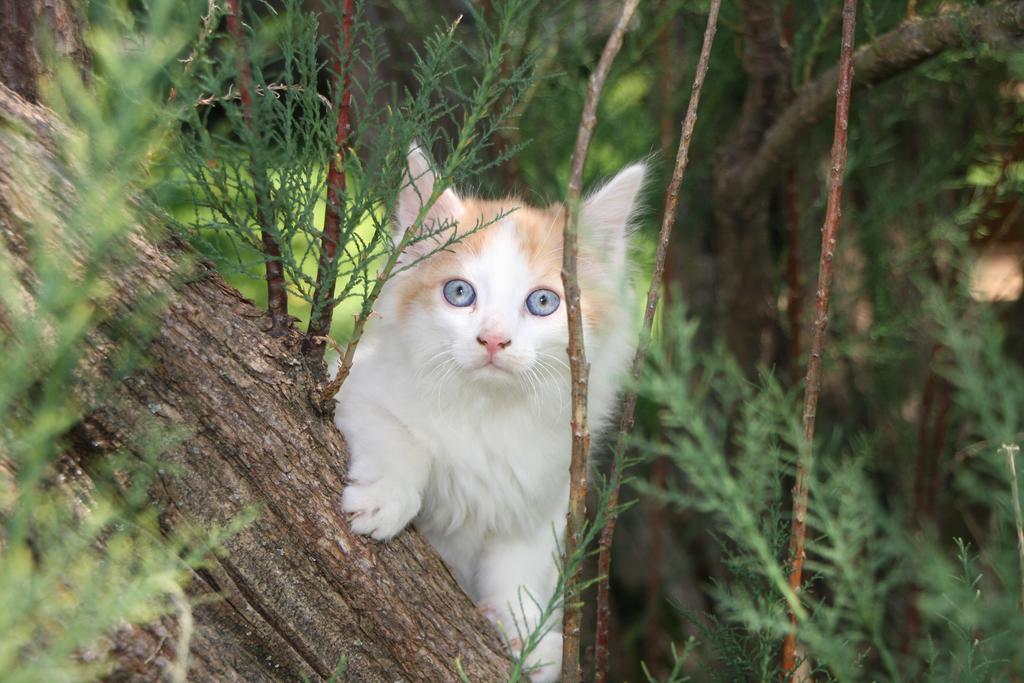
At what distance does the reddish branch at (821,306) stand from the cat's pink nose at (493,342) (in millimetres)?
519

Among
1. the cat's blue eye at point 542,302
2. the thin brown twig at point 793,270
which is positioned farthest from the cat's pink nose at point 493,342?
the thin brown twig at point 793,270

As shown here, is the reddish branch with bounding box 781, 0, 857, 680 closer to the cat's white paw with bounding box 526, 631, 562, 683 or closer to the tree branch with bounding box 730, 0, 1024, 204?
the tree branch with bounding box 730, 0, 1024, 204

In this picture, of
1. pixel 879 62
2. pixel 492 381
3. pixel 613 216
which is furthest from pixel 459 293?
pixel 879 62

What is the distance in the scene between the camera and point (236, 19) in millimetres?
1282

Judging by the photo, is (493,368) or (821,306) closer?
(821,306)

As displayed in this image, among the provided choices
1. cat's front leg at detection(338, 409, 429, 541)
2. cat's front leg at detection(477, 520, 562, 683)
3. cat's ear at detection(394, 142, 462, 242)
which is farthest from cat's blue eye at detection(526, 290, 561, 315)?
cat's front leg at detection(477, 520, 562, 683)

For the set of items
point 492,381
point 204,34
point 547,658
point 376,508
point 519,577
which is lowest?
point 547,658

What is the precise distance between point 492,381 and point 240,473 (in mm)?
598

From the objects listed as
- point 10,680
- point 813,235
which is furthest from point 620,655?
point 10,680

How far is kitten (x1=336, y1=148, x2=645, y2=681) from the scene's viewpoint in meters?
1.74

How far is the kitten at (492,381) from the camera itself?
5.71 ft

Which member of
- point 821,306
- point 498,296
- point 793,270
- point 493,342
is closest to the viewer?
point 821,306

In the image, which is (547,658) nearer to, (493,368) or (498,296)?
(493,368)

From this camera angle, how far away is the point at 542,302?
183cm
